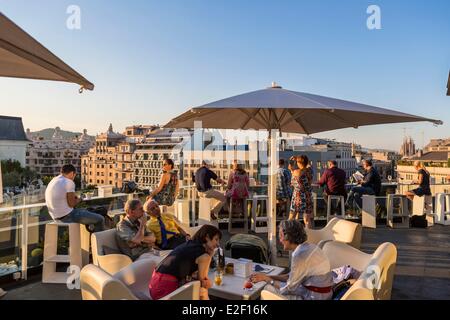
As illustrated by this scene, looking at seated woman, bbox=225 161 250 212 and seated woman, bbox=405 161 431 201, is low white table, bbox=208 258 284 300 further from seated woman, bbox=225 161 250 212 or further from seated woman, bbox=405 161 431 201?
seated woman, bbox=405 161 431 201

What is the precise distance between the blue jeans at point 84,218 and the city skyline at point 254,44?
168 centimetres

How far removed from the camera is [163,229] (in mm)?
4863

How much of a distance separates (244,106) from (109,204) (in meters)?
3.40

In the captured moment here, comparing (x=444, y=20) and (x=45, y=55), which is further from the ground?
(x=444, y=20)

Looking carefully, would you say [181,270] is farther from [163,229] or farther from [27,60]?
[27,60]

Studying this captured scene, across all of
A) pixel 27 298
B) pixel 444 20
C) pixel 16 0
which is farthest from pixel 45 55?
pixel 444 20

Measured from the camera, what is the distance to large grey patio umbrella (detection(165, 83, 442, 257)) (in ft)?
13.6

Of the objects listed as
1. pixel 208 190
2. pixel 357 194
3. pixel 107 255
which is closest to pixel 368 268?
pixel 107 255

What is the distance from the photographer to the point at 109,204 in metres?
6.30

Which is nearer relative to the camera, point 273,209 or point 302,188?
point 273,209

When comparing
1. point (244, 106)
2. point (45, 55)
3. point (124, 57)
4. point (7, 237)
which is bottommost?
point (7, 237)

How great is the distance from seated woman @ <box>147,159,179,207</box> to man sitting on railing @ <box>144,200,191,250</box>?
58.7 inches

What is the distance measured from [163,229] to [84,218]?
46.5 inches

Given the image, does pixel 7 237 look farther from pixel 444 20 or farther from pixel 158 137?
pixel 158 137
